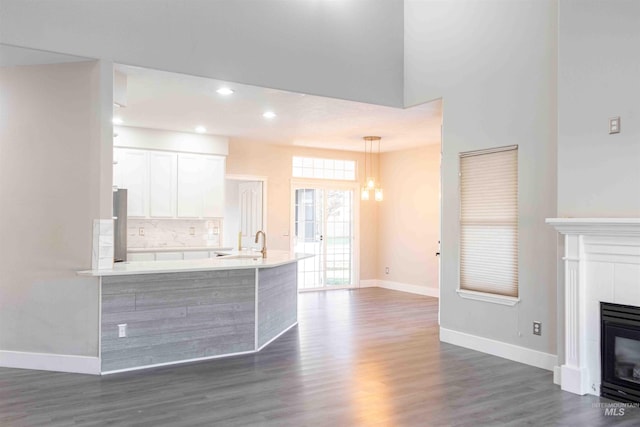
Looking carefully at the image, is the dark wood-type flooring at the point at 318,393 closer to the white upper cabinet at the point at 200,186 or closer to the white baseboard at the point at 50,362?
the white baseboard at the point at 50,362

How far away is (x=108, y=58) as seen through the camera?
4.23 meters

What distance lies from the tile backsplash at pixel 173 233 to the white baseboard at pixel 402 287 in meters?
3.29

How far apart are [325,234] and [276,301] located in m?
4.00

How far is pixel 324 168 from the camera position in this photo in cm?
937

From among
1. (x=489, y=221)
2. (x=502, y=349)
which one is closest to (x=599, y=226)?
(x=489, y=221)

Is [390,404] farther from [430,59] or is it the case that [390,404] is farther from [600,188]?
[430,59]

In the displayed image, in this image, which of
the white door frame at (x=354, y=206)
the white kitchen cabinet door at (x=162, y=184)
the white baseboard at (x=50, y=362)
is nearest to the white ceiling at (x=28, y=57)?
the white baseboard at (x=50, y=362)

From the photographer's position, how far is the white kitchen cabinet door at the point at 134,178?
7074 millimetres

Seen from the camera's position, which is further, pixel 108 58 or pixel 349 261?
pixel 349 261

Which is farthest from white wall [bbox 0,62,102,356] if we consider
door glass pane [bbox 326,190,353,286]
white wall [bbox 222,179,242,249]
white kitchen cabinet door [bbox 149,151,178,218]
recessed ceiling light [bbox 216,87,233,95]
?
door glass pane [bbox 326,190,353,286]

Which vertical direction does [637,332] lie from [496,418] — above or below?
above

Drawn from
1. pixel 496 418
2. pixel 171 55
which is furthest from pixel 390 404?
pixel 171 55

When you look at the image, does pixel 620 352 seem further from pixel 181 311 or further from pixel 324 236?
pixel 324 236

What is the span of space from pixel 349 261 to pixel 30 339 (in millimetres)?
6233
